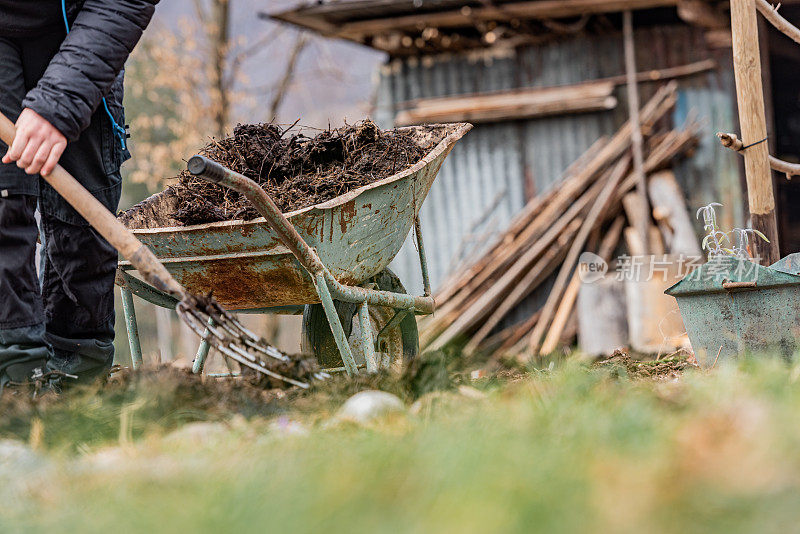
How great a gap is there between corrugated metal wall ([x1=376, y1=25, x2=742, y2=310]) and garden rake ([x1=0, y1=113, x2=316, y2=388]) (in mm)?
5408

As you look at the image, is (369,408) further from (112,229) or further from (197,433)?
(112,229)

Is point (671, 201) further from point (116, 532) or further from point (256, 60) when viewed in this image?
point (256, 60)

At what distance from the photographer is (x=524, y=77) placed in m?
8.20

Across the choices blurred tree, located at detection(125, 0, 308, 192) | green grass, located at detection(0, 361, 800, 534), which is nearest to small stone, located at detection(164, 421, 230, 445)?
green grass, located at detection(0, 361, 800, 534)

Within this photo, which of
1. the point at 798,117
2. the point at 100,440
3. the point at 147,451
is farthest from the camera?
the point at 798,117

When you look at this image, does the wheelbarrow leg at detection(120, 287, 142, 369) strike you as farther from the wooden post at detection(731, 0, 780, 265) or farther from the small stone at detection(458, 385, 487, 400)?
the wooden post at detection(731, 0, 780, 265)

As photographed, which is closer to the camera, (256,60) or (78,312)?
(78,312)

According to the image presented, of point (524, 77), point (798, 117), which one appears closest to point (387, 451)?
point (524, 77)

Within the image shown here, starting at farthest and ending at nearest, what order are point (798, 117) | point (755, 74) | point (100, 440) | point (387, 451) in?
1. point (798, 117)
2. point (755, 74)
3. point (100, 440)
4. point (387, 451)

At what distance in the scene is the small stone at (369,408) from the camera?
7.06ft

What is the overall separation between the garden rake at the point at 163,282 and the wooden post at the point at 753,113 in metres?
2.05

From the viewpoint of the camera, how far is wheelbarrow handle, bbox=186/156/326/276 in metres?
2.51

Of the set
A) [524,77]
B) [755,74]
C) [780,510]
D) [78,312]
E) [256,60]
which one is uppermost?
[256,60]

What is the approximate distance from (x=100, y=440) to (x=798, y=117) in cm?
1068
